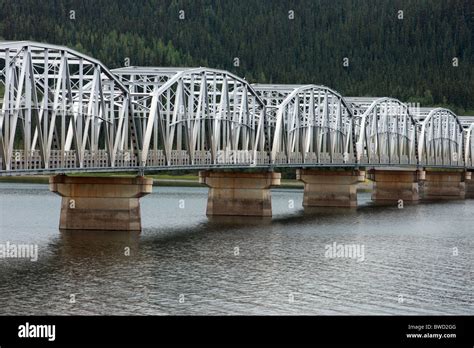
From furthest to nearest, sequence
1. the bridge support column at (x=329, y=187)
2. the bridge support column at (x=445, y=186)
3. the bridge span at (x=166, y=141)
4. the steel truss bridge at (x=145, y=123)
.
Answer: the bridge support column at (x=445, y=186) → the bridge support column at (x=329, y=187) → the bridge span at (x=166, y=141) → the steel truss bridge at (x=145, y=123)

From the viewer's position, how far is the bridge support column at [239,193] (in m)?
113

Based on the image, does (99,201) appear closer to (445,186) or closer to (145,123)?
(145,123)

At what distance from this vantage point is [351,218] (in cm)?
12056

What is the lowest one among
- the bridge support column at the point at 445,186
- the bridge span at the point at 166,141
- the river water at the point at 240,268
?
the river water at the point at 240,268

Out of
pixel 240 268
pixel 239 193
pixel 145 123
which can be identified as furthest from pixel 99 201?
pixel 239 193

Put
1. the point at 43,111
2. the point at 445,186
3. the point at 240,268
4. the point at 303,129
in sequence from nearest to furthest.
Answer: the point at 240,268 → the point at 43,111 → the point at 303,129 → the point at 445,186

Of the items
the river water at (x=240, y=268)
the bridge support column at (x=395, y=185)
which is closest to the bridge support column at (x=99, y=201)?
the river water at (x=240, y=268)

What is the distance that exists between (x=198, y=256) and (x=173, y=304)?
68.7 feet

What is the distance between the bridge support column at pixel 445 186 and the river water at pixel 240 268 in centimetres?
6666

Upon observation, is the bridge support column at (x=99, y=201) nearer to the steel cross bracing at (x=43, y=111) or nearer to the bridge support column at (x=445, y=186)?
the steel cross bracing at (x=43, y=111)

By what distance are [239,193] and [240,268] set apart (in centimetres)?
4181

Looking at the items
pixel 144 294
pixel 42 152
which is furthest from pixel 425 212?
pixel 144 294

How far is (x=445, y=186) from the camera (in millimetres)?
186375

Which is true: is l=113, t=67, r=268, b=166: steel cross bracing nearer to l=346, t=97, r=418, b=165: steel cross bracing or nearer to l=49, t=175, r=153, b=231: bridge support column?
l=49, t=175, r=153, b=231: bridge support column
